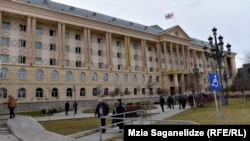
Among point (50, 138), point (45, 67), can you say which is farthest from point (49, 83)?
point (50, 138)

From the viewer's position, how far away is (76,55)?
51594mm

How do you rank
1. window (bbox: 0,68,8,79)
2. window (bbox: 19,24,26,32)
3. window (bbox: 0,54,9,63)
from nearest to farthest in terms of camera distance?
1. window (bbox: 0,68,8,79)
2. window (bbox: 0,54,9,63)
3. window (bbox: 19,24,26,32)

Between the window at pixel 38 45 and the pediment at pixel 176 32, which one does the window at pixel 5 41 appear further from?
the pediment at pixel 176 32

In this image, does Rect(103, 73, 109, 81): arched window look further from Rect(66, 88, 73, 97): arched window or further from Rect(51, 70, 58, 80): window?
Rect(51, 70, 58, 80): window

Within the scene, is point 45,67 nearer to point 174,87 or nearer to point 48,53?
point 48,53

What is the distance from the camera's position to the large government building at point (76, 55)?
139ft

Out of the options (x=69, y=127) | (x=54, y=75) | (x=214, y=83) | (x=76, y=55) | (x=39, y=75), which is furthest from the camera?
(x=76, y=55)

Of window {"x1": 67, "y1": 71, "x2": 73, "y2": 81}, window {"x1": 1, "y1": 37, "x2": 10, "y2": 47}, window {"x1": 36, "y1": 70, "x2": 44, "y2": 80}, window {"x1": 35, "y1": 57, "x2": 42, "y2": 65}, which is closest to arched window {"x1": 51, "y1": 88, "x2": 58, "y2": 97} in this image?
window {"x1": 36, "y1": 70, "x2": 44, "y2": 80}

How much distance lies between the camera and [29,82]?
42031 millimetres

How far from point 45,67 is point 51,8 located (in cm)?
1187

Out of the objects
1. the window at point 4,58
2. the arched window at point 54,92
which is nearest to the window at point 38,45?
Answer: the window at point 4,58

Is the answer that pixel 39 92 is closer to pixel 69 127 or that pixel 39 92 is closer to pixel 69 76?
pixel 69 76

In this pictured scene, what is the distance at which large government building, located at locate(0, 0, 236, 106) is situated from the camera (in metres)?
42.2

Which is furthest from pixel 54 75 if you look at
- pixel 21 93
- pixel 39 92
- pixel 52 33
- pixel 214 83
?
pixel 214 83
